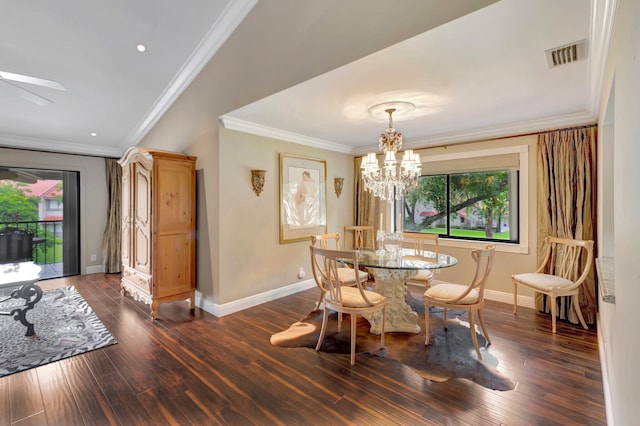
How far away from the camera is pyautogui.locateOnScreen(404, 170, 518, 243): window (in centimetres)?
Result: 399

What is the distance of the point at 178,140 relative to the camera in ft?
14.1

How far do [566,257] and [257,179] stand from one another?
3875mm

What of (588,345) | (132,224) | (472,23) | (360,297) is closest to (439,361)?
(360,297)

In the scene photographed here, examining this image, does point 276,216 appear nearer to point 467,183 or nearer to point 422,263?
point 422,263

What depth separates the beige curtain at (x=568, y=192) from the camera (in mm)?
3158

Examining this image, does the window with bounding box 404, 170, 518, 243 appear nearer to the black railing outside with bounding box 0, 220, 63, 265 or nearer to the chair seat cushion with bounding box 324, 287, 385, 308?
the chair seat cushion with bounding box 324, 287, 385, 308

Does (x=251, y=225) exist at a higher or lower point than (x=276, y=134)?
lower

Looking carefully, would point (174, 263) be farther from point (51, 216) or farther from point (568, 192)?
point (568, 192)

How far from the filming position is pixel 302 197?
449 cm

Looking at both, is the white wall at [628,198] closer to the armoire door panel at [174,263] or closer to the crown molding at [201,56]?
the crown molding at [201,56]

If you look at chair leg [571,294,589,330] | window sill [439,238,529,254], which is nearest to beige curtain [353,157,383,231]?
window sill [439,238,529,254]

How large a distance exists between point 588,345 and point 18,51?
6.58 m

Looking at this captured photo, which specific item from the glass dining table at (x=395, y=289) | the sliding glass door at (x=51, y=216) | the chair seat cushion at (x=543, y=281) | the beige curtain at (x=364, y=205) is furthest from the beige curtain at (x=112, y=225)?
the chair seat cushion at (x=543, y=281)

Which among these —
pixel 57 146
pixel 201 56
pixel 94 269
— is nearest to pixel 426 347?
pixel 201 56
